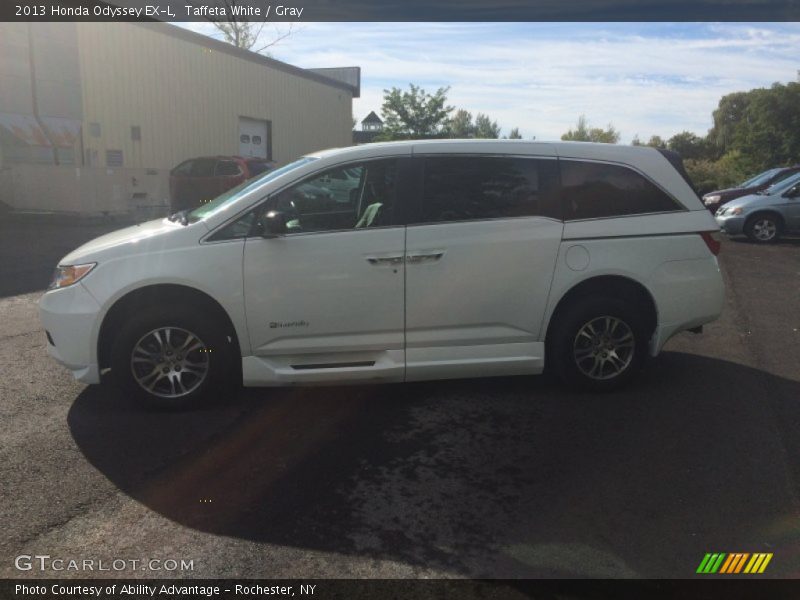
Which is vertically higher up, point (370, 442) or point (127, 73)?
point (127, 73)

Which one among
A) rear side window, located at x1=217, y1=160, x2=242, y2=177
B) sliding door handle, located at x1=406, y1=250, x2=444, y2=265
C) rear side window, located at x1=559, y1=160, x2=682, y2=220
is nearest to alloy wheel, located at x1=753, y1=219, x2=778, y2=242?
rear side window, located at x1=559, y1=160, x2=682, y2=220

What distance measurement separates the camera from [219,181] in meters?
18.8

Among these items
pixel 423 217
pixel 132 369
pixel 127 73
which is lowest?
pixel 132 369

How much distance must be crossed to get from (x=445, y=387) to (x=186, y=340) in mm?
1956

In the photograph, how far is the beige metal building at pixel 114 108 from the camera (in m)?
18.8

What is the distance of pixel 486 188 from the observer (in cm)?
504

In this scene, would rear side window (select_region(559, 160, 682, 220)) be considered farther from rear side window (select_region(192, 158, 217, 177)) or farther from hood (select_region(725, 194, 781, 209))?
rear side window (select_region(192, 158, 217, 177))

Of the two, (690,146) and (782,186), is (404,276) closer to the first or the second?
(782,186)

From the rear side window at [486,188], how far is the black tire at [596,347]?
2.47ft

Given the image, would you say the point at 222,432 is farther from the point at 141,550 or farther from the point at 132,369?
the point at 141,550

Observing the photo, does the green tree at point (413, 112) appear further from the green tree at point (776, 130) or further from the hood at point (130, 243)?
the hood at point (130, 243)

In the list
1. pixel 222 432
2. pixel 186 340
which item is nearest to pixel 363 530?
pixel 222 432

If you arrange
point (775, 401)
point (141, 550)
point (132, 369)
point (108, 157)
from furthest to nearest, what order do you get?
1. point (108, 157)
2. point (775, 401)
3. point (132, 369)
4. point (141, 550)

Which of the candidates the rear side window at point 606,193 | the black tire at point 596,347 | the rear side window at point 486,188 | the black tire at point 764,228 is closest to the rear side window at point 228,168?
the black tire at point 764,228
